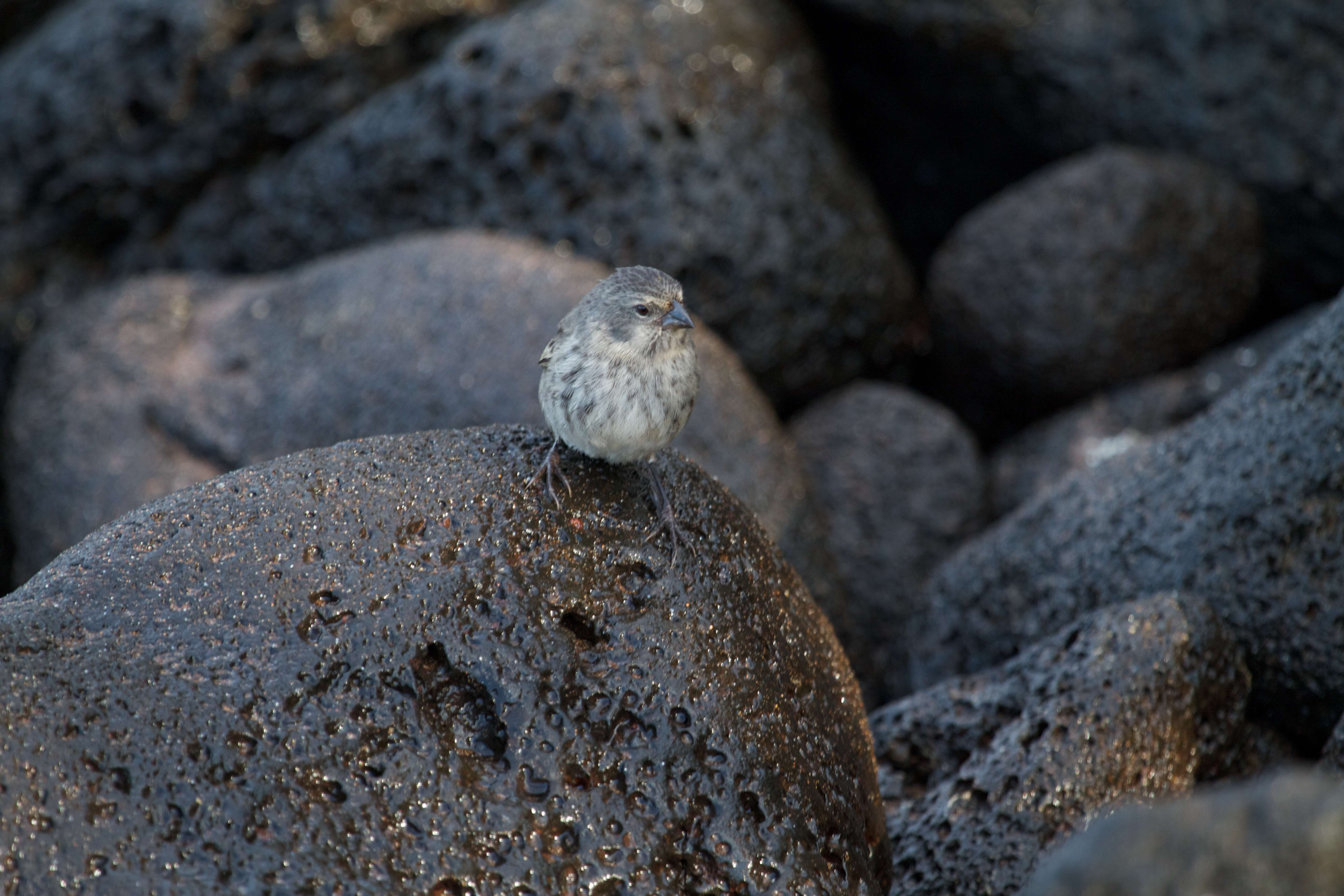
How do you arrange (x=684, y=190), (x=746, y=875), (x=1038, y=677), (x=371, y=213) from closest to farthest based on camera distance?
A: (x=746, y=875)
(x=1038, y=677)
(x=684, y=190)
(x=371, y=213)

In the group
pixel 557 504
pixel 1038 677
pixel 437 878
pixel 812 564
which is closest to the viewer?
pixel 437 878

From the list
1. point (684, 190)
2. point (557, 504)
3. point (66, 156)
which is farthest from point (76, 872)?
point (66, 156)

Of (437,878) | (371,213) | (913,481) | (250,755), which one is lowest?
(913,481)

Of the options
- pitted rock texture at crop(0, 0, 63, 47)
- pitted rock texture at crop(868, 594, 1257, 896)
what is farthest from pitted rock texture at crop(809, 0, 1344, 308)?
pitted rock texture at crop(0, 0, 63, 47)

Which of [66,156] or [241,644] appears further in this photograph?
[66,156]

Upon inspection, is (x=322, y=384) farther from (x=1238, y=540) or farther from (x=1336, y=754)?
(x=1336, y=754)

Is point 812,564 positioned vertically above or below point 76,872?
below

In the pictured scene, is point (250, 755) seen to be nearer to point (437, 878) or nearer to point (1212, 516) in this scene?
point (437, 878)
